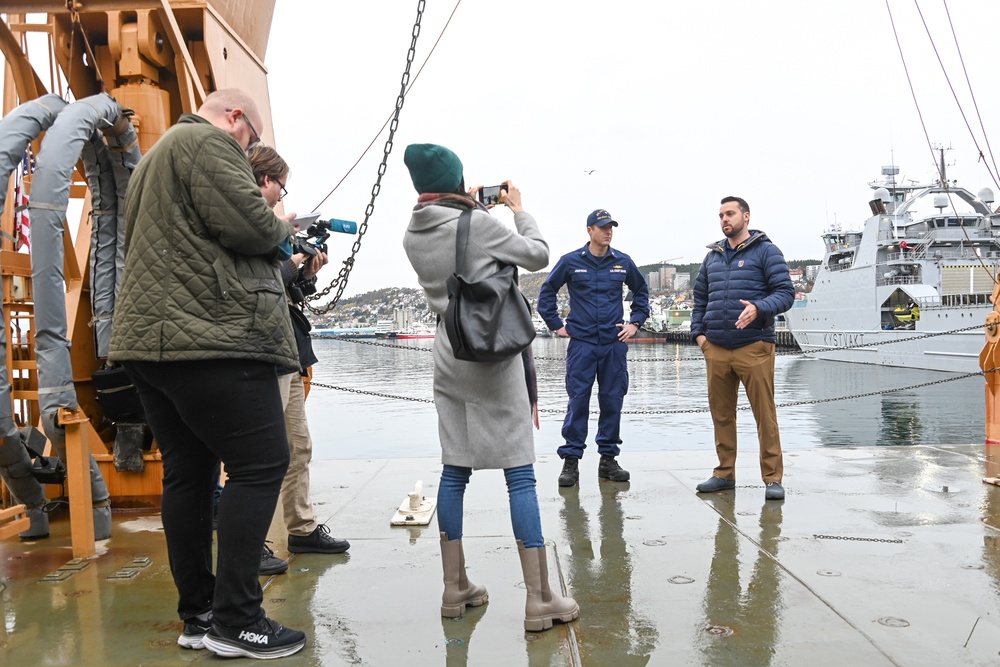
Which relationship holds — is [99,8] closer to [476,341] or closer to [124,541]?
[124,541]

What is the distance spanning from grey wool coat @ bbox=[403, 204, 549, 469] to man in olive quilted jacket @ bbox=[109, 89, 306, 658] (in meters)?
0.53

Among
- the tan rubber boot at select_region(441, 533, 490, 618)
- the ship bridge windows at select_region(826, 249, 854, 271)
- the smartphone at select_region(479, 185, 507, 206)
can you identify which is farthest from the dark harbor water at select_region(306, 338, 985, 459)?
the ship bridge windows at select_region(826, 249, 854, 271)

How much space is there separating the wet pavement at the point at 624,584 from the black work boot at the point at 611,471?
0.20 metres

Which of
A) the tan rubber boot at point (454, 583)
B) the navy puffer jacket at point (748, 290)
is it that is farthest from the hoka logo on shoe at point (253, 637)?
the navy puffer jacket at point (748, 290)

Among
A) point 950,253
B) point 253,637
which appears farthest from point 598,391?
point 950,253

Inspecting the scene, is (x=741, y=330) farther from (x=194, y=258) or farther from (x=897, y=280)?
(x=897, y=280)

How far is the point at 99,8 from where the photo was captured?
13.9 ft

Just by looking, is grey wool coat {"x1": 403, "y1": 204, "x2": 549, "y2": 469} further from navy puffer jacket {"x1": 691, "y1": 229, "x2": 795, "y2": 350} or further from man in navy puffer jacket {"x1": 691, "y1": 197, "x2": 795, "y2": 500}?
navy puffer jacket {"x1": 691, "y1": 229, "x2": 795, "y2": 350}

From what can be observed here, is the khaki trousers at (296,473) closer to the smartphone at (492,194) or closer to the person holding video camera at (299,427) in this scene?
the person holding video camera at (299,427)

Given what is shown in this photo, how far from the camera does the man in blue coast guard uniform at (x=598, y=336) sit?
5164 millimetres

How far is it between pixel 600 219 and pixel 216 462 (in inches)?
127

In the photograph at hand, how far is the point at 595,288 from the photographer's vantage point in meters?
5.24

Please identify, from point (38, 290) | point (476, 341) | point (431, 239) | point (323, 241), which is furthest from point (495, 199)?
point (38, 290)

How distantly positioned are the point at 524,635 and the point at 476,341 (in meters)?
0.93
